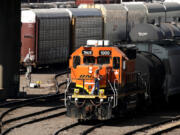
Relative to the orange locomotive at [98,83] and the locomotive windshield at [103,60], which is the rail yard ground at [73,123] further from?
the locomotive windshield at [103,60]

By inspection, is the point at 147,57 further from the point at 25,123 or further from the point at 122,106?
the point at 25,123

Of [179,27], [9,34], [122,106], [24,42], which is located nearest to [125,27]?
[179,27]

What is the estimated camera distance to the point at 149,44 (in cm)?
2102

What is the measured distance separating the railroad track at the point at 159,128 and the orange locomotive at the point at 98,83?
1209 mm

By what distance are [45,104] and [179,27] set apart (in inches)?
564

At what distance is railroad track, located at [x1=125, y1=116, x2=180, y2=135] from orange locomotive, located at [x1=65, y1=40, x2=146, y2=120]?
3.97 ft

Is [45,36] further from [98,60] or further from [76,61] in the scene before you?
[98,60]

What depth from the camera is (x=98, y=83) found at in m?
16.8

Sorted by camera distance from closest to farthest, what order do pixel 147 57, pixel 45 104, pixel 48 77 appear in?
1. pixel 147 57
2. pixel 45 104
3. pixel 48 77

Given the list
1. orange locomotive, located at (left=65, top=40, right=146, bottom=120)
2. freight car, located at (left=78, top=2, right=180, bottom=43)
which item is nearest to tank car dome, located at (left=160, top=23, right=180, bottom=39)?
freight car, located at (left=78, top=2, right=180, bottom=43)

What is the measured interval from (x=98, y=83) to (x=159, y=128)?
8.76 ft

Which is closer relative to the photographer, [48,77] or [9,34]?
[9,34]

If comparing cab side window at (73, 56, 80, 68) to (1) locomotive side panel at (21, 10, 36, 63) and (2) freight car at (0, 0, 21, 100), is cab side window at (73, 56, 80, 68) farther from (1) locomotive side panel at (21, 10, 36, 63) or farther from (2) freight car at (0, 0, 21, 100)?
(1) locomotive side panel at (21, 10, 36, 63)

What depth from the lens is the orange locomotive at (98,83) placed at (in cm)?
1686
